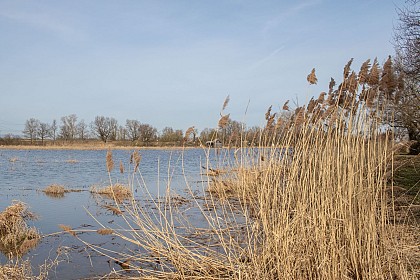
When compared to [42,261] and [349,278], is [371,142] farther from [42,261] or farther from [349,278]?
[42,261]

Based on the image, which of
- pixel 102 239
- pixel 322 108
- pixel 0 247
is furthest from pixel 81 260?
pixel 322 108

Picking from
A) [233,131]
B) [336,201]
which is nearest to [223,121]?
[233,131]

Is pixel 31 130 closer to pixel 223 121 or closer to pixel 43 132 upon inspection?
pixel 43 132

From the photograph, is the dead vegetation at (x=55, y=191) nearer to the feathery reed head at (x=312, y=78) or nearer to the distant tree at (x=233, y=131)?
the distant tree at (x=233, y=131)

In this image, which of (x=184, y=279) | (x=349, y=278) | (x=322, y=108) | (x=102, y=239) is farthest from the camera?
(x=102, y=239)

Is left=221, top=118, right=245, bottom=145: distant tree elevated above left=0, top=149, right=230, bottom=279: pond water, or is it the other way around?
left=221, top=118, right=245, bottom=145: distant tree

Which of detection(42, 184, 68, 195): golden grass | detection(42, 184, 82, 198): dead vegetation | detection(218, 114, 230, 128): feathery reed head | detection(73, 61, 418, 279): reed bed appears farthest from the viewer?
detection(42, 184, 68, 195): golden grass

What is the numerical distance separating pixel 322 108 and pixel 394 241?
138cm

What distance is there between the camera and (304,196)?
10.3 feet

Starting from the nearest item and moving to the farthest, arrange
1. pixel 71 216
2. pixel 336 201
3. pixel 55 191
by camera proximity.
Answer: pixel 336 201 → pixel 71 216 → pixel 55 191

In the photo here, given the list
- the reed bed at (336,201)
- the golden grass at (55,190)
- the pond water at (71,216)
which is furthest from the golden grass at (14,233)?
the golden grass at (55,190)

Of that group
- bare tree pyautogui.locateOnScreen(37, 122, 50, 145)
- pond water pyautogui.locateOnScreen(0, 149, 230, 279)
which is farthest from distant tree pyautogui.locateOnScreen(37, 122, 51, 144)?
pond water pyautogui.locateOnScreen(0, 149, 230, 279)

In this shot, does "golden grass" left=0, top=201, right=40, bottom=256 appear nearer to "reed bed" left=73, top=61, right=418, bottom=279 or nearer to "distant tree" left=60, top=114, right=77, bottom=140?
"reed bed" left=73, top=61, right=418, bottom=279

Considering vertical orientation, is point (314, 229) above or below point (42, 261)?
above
